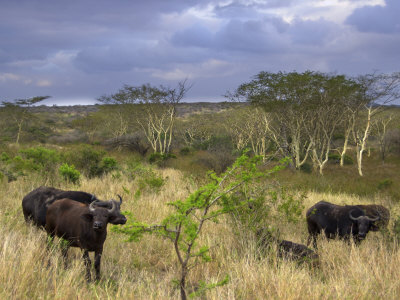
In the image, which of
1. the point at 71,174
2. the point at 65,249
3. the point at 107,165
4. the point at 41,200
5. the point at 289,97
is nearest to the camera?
the point at 65,249

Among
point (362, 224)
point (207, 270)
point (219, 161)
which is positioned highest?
point (362, 224)

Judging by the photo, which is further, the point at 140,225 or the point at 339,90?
the point at 339,90

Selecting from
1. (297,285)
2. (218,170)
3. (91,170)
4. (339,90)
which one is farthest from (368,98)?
(297,285)

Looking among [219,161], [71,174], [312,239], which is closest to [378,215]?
[312,239]

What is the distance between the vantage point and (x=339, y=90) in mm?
28500

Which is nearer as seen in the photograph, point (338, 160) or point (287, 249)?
point (287, 249)

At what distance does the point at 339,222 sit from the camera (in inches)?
267

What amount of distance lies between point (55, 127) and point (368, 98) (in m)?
46.6

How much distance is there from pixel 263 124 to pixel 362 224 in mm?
28652

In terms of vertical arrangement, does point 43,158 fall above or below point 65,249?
above

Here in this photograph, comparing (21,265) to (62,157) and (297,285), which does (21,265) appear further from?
(62,157)

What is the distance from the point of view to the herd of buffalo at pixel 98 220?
A: 190 inches

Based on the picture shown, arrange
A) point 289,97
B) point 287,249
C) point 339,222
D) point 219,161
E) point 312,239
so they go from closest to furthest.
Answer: point 287,249
point 339,222
point 312,239
point 219,161
point 289,97

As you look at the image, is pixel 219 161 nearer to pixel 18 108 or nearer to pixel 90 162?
pixel 90 162
